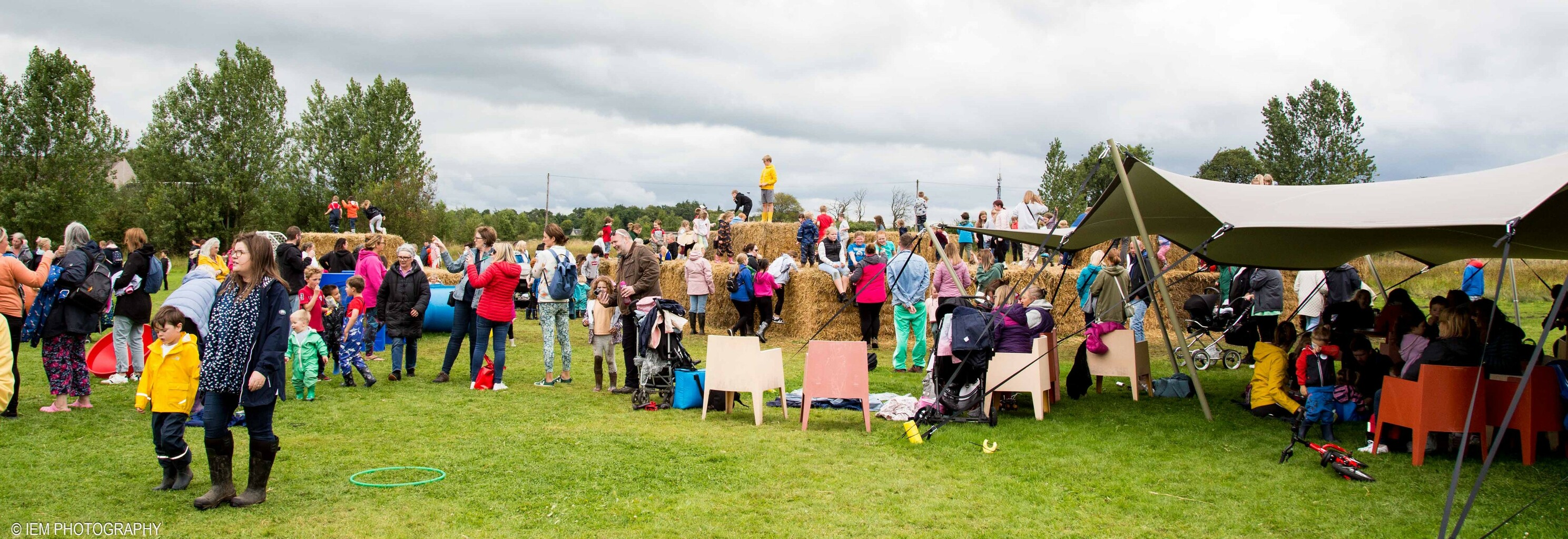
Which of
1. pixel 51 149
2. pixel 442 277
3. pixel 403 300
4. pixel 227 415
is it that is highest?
pixel 51 149

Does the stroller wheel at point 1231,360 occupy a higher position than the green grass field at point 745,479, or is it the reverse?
the stroller wheel at point 1231,360

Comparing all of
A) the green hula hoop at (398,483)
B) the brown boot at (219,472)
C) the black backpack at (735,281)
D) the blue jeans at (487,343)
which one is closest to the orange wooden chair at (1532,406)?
the green hula hoop at (398,483)

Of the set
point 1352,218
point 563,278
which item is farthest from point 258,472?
point 1352,218

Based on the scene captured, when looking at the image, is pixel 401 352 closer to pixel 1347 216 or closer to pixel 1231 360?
pixel 1347 216

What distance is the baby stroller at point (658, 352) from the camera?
8.22 meters

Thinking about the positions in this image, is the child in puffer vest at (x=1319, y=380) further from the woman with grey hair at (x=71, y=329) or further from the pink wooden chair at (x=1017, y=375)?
the woman with grey hair at (x=71, y=329)

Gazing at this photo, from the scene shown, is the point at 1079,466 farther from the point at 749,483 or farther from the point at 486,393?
the point at 486,393

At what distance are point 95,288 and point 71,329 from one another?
376 millimetres

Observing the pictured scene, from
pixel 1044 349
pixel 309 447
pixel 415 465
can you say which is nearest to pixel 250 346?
pixel 415 465

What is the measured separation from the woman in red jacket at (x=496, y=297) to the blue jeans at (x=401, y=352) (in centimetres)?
106

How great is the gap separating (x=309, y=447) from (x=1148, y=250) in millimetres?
6445

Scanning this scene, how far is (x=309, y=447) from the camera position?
6344 millimetres

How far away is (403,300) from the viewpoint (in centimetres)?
942

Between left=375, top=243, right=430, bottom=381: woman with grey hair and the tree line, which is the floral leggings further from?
the tree line
